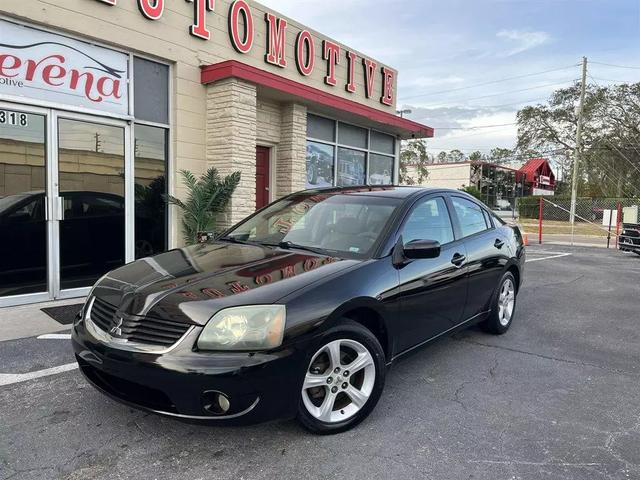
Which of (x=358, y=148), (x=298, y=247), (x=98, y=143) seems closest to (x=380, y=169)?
(x=358, y=148)

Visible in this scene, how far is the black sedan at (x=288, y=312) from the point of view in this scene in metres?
2.50

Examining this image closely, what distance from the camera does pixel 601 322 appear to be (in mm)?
5887

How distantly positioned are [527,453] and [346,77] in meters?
9.50

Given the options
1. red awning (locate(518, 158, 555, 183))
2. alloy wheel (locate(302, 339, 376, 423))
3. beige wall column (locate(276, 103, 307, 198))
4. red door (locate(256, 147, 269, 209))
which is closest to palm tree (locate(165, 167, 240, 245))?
red door (locate(256, 147, 269, 209))

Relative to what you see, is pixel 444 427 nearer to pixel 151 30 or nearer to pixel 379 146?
pixel 151 30

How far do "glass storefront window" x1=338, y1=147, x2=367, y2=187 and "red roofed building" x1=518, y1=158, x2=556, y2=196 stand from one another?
158 feet

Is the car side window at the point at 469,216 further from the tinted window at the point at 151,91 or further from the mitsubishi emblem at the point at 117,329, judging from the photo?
the tinted window at the point at 151,91

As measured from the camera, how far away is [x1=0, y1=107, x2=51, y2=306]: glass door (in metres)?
5.80

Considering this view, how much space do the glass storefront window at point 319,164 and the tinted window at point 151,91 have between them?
3.31 metres

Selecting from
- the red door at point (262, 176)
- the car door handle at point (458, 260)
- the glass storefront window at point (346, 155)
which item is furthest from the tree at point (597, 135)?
the car door handle at point (458, 260)

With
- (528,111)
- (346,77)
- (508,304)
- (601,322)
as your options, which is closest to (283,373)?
(508,304)

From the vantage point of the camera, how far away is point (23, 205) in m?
5.92

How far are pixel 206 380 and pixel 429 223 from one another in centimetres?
231

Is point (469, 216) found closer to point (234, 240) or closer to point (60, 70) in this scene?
point (234, 240)
